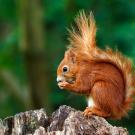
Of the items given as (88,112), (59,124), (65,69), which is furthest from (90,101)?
(59,124)

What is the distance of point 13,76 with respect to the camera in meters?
13.4

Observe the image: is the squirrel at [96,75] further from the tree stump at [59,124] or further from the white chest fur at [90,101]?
the tree stump at [59,124]

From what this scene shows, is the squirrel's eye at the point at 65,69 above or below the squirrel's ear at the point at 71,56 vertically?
below

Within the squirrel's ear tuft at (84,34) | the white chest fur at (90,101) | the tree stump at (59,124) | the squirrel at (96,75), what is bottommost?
the tree stump at (59,124)

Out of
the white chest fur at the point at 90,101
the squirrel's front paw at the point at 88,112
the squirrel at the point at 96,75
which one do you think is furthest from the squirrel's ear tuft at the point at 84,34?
the squirrel's front paw at the point at 88,112

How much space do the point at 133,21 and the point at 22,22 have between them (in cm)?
164

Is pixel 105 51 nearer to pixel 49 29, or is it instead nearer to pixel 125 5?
pixel 125 5

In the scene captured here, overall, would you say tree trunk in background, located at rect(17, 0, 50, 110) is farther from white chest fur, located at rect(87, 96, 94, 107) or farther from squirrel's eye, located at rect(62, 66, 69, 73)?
white chest fur, located at rect(87, 96, 94, 107)

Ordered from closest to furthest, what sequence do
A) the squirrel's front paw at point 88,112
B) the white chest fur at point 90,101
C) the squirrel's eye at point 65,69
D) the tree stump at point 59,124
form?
1. the tree stump at point 59,124
2. the squirrel's front paw at point 88,112
3. the white chest fur at point 90,101
4. the squirrel's eye at point 65,69

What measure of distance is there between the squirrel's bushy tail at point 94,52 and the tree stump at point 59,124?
56 cm

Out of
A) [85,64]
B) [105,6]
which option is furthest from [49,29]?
[85,64]

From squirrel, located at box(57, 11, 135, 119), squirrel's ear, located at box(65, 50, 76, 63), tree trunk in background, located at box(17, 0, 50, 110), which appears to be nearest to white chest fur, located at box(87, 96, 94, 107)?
squirrel, located at box(57, 11, 135, 119)

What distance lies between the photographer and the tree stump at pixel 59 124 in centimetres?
672

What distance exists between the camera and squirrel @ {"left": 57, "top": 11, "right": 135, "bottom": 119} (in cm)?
733
